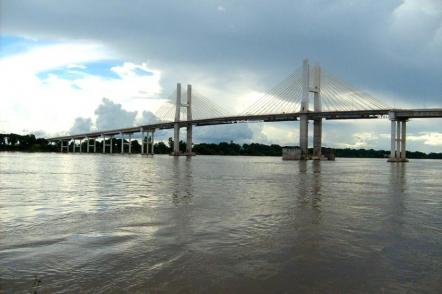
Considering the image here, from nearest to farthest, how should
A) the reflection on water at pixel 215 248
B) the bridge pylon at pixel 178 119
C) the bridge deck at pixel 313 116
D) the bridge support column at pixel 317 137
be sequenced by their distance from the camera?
the reflection on water at pixel 215 248
the bridge deck at pixel 313 116
the bridge support column at pixel 317 137
the bridge pylon at pixel 178 119

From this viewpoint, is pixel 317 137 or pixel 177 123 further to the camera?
pixel 177 123

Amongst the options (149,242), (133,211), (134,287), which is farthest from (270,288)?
(133,211)

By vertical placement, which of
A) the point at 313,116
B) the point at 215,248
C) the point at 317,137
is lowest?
the point at 215,248

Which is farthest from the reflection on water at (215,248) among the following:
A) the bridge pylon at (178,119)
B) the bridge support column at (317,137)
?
the bridge pylon at (178,119)

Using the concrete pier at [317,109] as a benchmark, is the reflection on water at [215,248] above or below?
below

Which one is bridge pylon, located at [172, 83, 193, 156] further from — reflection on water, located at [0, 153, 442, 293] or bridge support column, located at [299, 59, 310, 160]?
reflection on water, located at [0, 153, 442, 293]

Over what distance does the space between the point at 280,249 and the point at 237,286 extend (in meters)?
2.50

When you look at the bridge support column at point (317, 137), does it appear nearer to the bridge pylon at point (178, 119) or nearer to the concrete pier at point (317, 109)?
the concrete pier at point (317, 109)

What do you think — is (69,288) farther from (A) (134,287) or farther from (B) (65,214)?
(B) (65,214)

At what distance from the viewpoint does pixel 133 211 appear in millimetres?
13180

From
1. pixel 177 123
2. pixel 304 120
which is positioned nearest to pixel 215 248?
pixel 304 120

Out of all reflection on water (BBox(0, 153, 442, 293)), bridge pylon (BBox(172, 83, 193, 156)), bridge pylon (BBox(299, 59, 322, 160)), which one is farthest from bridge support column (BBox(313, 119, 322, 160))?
reflection on water (BBox(0, 153, 442, 293))

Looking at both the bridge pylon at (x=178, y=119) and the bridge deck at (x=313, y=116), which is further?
the bridge pylon at (x=178, y=119)

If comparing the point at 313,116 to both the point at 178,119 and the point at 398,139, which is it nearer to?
the point at 398,139
